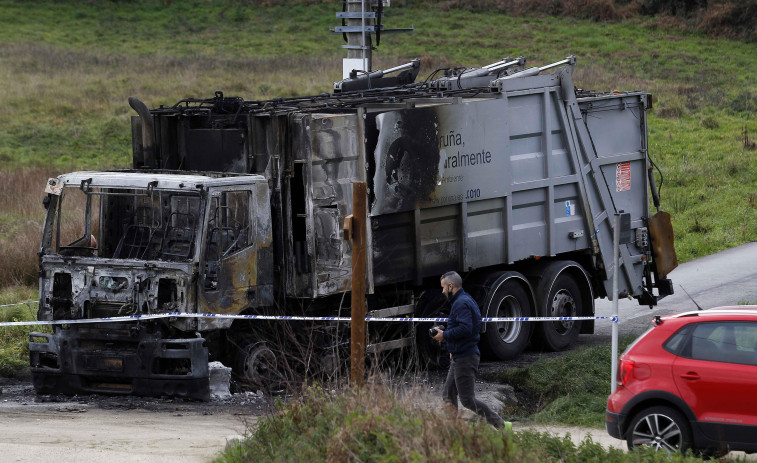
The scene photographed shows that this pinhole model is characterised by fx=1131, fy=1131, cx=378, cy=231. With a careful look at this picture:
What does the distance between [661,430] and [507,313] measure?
542cm

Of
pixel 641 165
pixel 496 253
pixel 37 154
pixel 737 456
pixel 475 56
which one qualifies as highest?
pixel 475 56

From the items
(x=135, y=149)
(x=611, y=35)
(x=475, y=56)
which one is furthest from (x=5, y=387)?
(x=611, y=35)

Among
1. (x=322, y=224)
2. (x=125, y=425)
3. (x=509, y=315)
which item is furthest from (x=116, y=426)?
(x=509, y=315)

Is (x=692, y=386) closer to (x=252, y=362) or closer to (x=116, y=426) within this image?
(x=252, y=362)

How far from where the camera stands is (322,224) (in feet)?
39.3

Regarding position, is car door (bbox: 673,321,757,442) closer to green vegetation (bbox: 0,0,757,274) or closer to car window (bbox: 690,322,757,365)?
car window (bbox: 690,322,757,365)

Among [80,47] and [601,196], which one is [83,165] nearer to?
[601,196]

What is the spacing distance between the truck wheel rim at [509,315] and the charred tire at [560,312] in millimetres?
391

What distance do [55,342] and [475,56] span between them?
3362 centimetres

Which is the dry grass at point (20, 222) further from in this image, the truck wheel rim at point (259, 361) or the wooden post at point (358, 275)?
the wooden post at point (358, 275)

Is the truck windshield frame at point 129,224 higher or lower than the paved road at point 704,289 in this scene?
higher

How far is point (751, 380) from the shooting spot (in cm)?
845

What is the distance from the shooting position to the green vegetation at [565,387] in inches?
432

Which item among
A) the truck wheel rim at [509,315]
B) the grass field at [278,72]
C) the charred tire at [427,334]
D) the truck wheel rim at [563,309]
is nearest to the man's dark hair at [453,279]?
the charred tire at [427,334]
